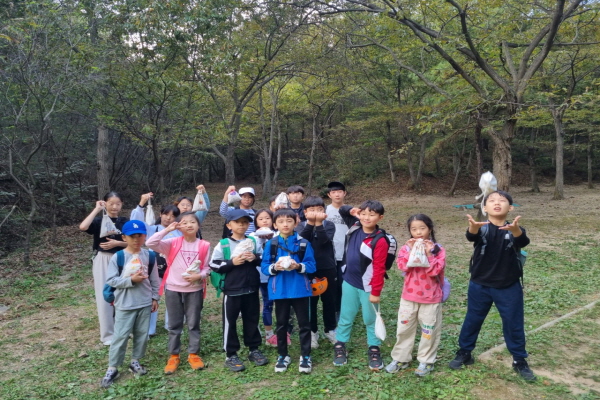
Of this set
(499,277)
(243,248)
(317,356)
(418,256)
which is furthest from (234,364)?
(499,277)

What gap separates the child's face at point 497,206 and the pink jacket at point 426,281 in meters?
0.50

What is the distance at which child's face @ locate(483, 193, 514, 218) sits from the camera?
304cm

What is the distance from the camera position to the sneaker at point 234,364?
3.42 metres

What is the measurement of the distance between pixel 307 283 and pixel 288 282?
0.17 meters

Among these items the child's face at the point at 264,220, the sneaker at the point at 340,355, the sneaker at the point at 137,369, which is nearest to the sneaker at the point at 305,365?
the sneaker at the point at 340,355

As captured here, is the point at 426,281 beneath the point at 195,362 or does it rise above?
Result: above

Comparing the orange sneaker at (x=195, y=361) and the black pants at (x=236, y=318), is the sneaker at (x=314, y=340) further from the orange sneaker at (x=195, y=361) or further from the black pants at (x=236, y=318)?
the orange sneaker at (x=195, y=361)

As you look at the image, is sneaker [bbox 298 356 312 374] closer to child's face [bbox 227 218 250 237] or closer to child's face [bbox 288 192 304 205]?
child's face [bbox 227 218 250 237]

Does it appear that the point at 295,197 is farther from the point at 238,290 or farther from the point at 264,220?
the point at 238,290

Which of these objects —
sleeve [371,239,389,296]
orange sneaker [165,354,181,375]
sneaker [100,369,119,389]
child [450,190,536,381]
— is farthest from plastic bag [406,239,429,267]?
sneaker [100,369,119,389]

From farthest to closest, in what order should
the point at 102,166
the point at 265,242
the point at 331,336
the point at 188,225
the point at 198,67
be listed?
1. the point at 102,166
2. the point at 198,67
3. the point at 331,336
4. the point at 265,242
5. the point at 188,225

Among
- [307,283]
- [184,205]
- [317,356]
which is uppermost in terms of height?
[184,205]

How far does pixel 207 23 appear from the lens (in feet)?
29.6

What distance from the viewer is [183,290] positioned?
11.7 feet
